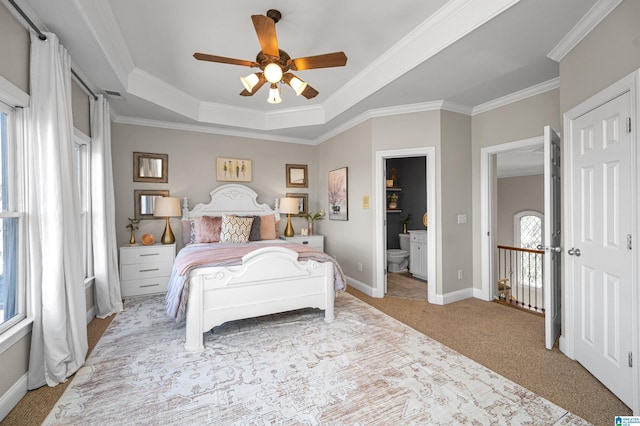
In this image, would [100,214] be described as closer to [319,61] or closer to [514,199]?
[319,61]

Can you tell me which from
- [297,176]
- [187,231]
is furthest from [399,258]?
[187,231]

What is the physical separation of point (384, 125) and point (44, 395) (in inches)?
164

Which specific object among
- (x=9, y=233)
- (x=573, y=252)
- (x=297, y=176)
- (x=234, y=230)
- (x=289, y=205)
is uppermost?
(x=297, y=176)

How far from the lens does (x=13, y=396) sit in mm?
1751

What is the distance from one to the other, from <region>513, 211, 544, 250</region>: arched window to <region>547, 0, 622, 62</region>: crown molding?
288 inches

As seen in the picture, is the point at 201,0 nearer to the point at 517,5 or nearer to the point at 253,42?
the point at 253,42

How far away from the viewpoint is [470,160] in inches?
152

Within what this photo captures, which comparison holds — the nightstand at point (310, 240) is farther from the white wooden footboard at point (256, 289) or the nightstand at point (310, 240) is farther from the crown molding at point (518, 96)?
the crown molding at point (518, 96)

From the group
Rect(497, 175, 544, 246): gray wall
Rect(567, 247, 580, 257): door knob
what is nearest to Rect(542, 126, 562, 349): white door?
Rect(567, 247, 580, 257): door knob

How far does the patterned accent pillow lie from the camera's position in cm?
400

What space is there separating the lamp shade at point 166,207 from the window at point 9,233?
2.02 m

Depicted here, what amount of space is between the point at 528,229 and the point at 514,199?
1002mm

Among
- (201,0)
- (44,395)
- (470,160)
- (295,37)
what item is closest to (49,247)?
(44,395)

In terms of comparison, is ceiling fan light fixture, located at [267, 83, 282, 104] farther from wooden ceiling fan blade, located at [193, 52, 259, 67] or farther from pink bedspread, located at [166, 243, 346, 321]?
pink bedspread, located at [166, 243, 346, 321]
